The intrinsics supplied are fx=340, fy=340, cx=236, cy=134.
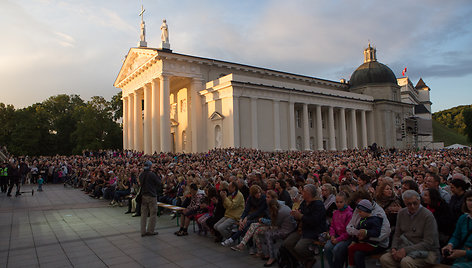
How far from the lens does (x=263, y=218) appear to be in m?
7.14

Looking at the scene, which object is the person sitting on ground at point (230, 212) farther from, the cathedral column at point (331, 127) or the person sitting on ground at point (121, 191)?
the cathedral column at point (331, 127)

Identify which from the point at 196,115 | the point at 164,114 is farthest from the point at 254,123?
the point at 164,114

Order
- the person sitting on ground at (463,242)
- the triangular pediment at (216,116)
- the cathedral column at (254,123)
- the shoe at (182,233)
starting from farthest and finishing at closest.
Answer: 1. the triangular pediment at (216,116)
2. the cathedral column at (254,123)
3. the shoe at (182,233)
4. the person sitting on ground at (463,242)

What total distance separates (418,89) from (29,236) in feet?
336

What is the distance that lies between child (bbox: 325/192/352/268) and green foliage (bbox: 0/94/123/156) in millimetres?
50807

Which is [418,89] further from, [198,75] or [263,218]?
[263,218]

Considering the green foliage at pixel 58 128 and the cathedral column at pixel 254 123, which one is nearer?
the cathedral column at pixel 254 123

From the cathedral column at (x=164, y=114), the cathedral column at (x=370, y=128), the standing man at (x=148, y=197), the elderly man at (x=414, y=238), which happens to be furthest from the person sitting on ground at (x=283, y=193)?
the cathedral column at (x=370, y=128)

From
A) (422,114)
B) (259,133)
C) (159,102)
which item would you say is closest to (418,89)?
(422,114)

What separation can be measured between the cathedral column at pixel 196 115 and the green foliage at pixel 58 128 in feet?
70.6

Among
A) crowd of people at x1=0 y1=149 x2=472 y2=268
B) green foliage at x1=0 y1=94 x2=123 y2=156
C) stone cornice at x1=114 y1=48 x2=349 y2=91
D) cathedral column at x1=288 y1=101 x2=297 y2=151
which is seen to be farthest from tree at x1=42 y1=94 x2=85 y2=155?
crowd of people at x1=0 y1=149 x2=472 y2=268

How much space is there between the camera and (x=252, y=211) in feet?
25.1

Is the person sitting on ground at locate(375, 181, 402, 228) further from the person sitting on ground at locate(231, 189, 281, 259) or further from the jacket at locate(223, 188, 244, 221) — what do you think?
the jacket at locate(223, 188, 244, 221)

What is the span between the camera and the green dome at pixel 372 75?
5497 centimetres
